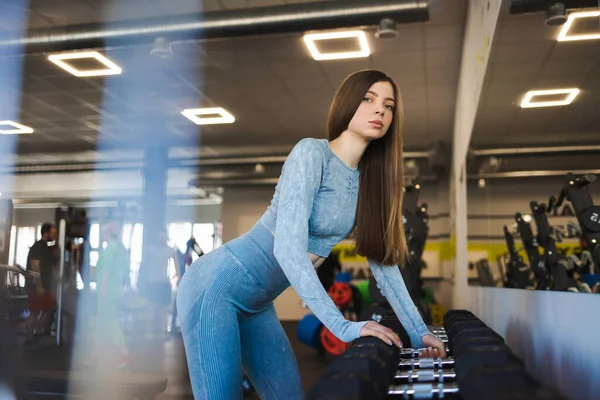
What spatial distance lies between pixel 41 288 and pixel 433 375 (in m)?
5.82

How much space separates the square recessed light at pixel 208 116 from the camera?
341 inches

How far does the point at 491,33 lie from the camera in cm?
297

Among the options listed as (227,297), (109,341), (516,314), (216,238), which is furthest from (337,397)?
(216,238)

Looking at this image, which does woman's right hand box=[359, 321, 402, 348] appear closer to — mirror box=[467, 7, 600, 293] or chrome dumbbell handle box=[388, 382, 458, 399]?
chrome dumbbell handle box=[388, 382, 458, 399]

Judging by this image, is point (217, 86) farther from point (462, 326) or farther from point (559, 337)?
point (462, 326)

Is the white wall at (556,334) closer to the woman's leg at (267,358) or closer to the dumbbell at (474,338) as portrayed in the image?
the dumbbell at (474,338)

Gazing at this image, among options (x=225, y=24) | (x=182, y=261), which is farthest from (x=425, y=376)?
(x=182, y=261)

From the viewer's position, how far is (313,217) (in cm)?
139

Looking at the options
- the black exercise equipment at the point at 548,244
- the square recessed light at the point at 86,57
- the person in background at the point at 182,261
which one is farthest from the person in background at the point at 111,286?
→ the black exercise equipment at the point at 548,244

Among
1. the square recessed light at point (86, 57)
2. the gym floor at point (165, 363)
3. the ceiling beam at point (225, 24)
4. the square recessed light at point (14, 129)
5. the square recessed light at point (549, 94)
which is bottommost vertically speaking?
the gym floor at point (165, 363)

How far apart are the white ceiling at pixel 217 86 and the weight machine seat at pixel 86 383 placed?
2.49m

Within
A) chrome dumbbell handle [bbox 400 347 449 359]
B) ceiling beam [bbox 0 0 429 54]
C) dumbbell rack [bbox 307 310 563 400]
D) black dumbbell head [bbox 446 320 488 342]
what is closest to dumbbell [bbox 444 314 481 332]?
black dumbbell head [bbox 446 320 488 342]

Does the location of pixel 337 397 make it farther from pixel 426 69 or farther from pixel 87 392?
pixel 426 69

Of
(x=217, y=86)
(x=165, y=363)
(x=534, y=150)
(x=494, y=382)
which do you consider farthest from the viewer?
(x=217, y=86)
